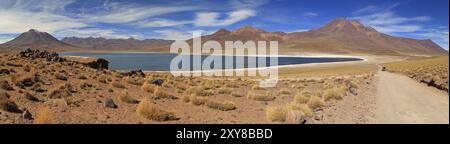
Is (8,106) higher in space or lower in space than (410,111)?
higher

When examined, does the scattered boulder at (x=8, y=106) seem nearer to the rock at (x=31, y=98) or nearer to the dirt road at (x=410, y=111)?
the rock at (x=31, y=98)

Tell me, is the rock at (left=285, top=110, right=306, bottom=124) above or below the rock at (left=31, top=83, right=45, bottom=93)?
below

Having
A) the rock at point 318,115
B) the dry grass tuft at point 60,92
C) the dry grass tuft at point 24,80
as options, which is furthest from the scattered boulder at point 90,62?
the rock at point 318,115

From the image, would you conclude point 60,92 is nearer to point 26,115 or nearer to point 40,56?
point 26,115

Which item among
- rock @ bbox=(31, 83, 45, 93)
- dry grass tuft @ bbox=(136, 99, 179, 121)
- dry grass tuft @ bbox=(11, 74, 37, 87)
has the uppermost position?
dry grass tuft @ bbox=(11, 74, 37, 87)

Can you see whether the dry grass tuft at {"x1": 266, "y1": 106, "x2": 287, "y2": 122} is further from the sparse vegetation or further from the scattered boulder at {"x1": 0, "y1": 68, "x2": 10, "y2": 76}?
the sparse vegetation

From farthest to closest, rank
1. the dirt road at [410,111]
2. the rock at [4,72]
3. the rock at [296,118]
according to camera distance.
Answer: the rock at [4,72]
the dirt road at [410,111]
the rock at [296,118]

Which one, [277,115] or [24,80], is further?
[24,80]

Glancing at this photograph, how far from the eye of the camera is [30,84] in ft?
56.8

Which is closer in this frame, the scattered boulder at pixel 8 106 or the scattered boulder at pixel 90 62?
the scattered boulder at pixel 8 106

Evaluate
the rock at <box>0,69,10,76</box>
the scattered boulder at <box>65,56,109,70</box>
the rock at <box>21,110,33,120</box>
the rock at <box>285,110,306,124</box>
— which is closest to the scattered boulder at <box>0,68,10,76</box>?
the rock at <box>0,69,10,76</box>

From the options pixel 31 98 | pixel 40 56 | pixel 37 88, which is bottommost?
pixel 31 98

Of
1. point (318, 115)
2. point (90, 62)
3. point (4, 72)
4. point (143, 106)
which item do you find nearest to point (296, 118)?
point (318, 115)

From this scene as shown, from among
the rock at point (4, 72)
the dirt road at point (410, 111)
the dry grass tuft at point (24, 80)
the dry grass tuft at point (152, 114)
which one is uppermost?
the rock at point (4, 72)
